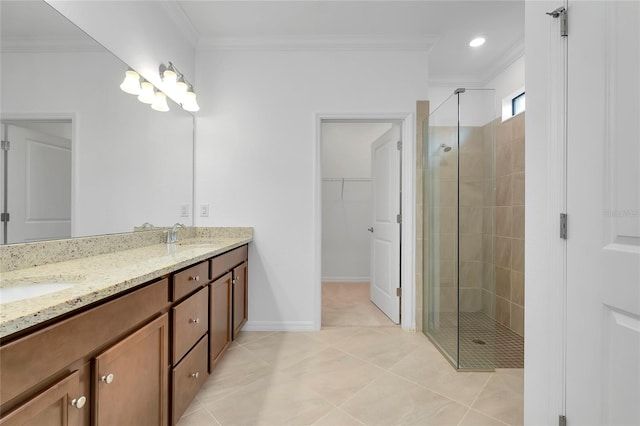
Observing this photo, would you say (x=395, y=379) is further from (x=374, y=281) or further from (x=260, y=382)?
(x=374, y=281)

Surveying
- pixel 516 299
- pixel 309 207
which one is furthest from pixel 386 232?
pixel 516 299

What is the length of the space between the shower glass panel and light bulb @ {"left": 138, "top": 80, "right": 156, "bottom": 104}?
2132 mm

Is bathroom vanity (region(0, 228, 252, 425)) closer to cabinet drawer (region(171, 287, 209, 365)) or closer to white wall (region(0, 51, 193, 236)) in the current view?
cabinet drawer (region(171, 287, 209, 365))

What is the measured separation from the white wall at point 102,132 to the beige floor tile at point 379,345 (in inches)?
70.1

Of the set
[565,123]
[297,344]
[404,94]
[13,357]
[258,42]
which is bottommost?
[297,344]

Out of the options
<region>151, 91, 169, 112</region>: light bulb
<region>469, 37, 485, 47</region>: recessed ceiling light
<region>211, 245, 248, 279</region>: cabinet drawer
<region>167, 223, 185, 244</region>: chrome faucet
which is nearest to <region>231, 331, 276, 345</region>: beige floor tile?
<region>211, 245, 248, 279</region>: cabinet drawer

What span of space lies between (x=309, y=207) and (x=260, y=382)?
141 cm

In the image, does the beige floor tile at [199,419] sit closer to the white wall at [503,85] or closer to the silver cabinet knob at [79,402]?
the silver cabinet knob at [79,402]

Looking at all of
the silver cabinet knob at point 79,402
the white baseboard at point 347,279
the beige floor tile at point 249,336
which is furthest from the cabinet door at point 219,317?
the white baseboard at point 347,279

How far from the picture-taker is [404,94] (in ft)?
8.56

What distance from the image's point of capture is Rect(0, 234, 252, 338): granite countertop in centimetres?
63

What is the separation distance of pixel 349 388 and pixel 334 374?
17 cm

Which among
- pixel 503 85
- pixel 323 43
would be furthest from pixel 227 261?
pixel 503 85

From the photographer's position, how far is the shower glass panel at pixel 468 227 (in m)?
1.98
